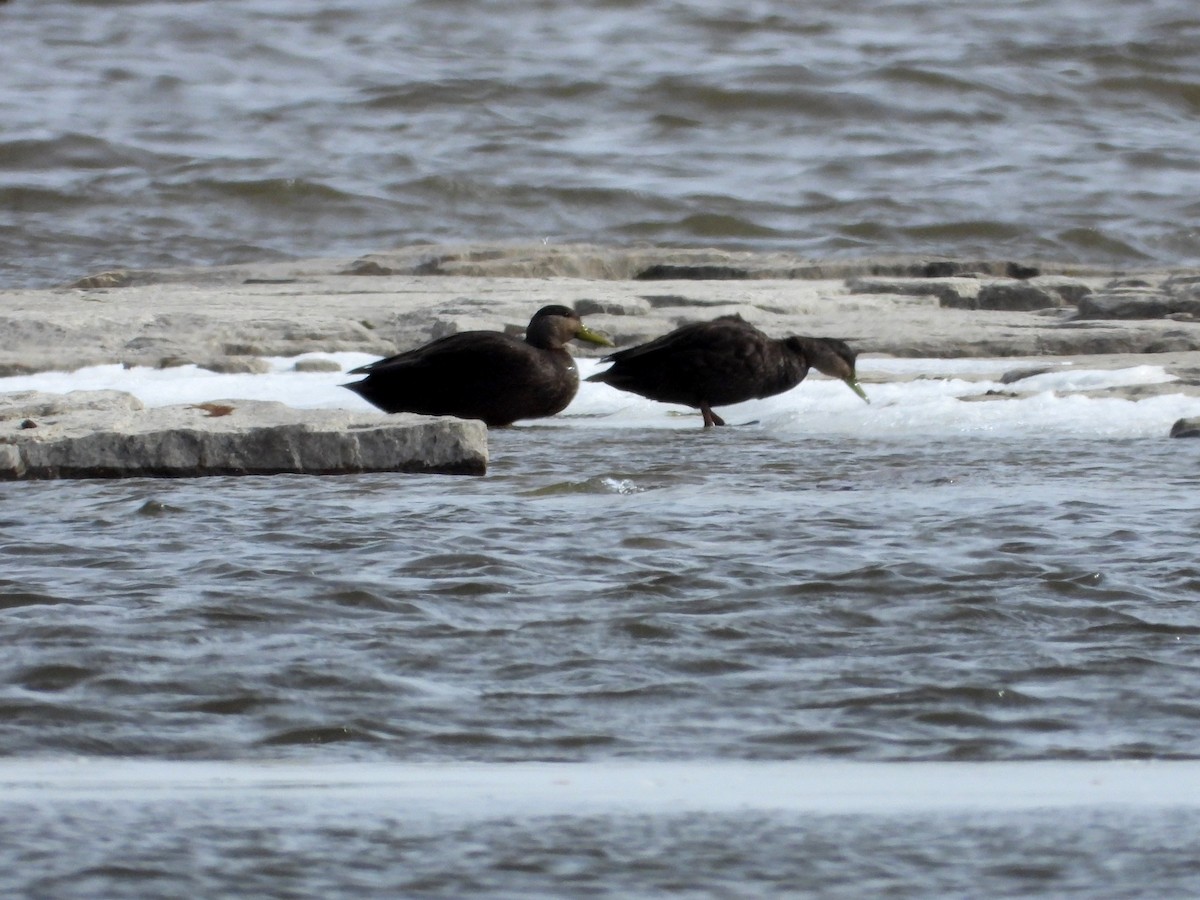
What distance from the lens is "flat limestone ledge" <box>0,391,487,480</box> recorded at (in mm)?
4777

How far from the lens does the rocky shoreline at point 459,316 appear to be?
16.1 ft

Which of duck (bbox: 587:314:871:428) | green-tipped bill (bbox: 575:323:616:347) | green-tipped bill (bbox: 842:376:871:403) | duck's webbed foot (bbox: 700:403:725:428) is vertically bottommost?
duck's webbed foot (bbox: 700:403:725:428)

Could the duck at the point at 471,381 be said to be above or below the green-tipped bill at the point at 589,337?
below

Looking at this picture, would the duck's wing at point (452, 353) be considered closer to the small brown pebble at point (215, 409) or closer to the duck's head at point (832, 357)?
the duck's head at point (832, 357)

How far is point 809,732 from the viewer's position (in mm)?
2494

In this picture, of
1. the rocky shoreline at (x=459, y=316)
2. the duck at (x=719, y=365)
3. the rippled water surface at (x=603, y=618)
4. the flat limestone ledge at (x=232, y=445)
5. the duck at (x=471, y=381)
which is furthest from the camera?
the duck at (x=719, y=365)

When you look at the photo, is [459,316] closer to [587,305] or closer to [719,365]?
[587,305]

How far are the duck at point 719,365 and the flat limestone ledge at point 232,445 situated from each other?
A: 1534 millimetres

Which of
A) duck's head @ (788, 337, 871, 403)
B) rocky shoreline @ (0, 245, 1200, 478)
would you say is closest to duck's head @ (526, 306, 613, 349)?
duck's head @ (788, 337, 871, 403)

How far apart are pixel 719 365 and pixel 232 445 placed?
6.72 ft

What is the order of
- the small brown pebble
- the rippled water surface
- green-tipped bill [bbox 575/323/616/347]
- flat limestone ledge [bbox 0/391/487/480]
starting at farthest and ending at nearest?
green-tipped bill [bbox 575/323/616/347] → the small brown pebble → flat limestone ledge [bbox 0/391/487/480] → the rippled water surface

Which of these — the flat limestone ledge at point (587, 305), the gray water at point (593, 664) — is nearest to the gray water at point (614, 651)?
the gray water at point (593, 664)

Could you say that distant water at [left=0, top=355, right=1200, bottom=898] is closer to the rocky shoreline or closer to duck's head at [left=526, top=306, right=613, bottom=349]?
the rocky shoreline

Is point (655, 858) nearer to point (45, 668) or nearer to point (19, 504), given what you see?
point (45, 668)
